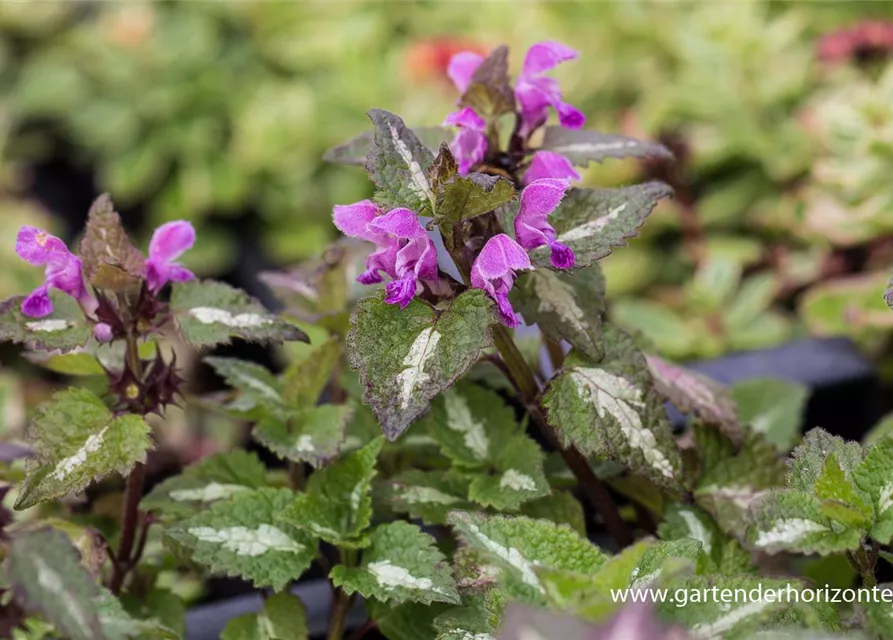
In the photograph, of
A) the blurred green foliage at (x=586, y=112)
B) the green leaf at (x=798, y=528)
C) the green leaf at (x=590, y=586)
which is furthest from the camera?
the blurred green foliage at (x=586, y=112)

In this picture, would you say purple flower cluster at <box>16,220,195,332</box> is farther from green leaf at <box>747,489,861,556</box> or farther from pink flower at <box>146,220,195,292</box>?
green leaf at <box>747,489,861,556</box>

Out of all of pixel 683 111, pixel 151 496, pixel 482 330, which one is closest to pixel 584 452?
pixel 482 330

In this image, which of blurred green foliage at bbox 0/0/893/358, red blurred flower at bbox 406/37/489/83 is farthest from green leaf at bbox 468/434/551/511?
red blurred flower at bbox 406/37/489/83

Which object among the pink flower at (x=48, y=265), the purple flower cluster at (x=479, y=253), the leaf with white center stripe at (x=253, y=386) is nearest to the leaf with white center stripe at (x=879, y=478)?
the purple flower cluster at (x=479, y=253)

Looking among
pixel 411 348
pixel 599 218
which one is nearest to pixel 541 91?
pixel 599 218

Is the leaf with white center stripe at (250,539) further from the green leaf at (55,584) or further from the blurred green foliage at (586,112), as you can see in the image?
the blurred green foliage at (586,112)

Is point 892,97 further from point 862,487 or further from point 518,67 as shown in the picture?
point 862,487
